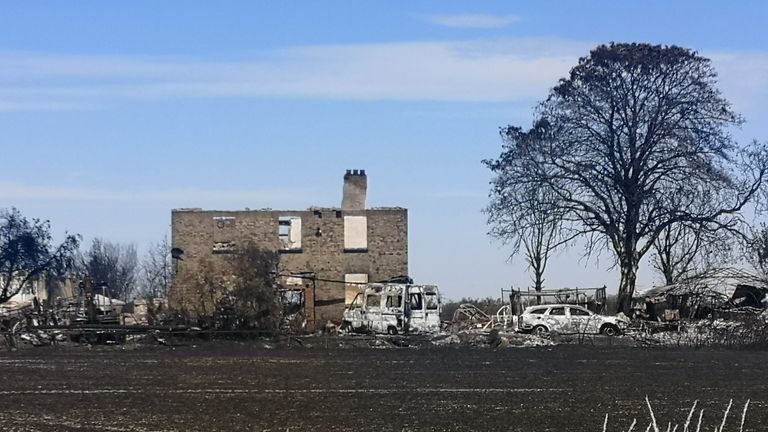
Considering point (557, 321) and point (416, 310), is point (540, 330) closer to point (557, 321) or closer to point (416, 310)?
point (557, 321)

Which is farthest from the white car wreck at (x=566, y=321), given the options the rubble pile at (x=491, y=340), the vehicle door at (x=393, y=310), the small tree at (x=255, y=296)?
the small tree at (x=255, y=296)

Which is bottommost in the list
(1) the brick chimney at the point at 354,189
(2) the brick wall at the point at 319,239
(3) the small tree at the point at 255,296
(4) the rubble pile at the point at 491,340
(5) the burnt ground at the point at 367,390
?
(5) the burnt ground at the point at 367,390

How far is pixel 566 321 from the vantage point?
45031 mm

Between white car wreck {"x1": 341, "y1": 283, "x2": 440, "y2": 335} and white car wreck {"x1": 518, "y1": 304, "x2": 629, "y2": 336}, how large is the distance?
3.59m

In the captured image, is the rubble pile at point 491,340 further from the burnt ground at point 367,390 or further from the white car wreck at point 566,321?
the burnt ground at point 367,390

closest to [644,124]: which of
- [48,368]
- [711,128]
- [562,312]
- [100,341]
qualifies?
[711,128]

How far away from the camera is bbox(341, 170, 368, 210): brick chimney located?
2507 inches

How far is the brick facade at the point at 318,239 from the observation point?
205 ft

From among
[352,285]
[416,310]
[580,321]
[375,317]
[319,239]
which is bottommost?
[580,321]

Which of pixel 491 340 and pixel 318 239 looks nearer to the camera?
pixel 491 340

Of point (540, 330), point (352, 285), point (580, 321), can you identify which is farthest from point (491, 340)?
point (352, 285)

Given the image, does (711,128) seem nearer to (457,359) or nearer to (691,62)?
(691,62)

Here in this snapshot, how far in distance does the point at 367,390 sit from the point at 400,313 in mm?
24575

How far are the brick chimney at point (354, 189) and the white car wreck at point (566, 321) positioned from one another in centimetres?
1984
